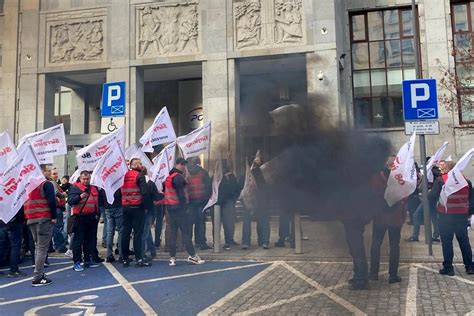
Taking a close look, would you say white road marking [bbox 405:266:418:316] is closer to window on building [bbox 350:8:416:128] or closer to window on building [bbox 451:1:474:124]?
window on building [bbox 451:1:474:124]

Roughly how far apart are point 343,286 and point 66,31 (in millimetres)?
17043

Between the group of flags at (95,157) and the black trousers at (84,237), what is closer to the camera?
the group of flags at (95,157)

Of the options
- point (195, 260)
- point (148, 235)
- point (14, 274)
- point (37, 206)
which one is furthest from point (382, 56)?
point (14, 274)

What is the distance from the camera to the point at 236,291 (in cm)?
590

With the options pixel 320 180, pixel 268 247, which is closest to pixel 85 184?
pixel 268 247

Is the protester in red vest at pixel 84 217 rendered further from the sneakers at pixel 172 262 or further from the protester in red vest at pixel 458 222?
the protester in red vest at pixel 458 222

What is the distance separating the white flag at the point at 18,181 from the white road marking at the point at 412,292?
19.0ft

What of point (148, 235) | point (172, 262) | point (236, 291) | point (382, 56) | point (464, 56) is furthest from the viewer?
point (382, 56)

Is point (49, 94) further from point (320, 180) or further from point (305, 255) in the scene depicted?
point (320, 180)

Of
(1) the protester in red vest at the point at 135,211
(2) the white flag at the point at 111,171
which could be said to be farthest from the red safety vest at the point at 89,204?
(1) the protester in red vest at the point at 135,211

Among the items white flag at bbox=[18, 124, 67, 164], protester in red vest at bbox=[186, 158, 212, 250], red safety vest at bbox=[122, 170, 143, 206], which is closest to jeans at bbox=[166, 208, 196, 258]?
red safety vest at bbox=[122, 170, 143, 206]

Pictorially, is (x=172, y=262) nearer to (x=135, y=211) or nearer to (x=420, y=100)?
(x=135, y=211)

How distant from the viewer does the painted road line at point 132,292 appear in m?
5.21

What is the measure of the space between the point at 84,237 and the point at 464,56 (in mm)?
15922
